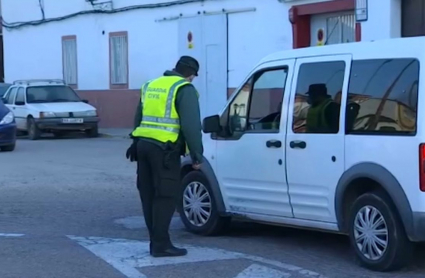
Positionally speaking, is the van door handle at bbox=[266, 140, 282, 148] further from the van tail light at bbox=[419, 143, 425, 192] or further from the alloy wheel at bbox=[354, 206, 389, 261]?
the van tail light at bbox=[419, 143, 425, 192]

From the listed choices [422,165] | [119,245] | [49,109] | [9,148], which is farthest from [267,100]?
Answer: [49,109]

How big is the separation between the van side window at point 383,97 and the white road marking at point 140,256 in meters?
1.35

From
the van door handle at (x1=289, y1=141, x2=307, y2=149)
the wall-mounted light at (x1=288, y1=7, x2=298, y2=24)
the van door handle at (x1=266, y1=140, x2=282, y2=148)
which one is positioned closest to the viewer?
the van door handle at (x1=289, y1=141, x2=307, y2=149)

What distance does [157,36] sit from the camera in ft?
89.7

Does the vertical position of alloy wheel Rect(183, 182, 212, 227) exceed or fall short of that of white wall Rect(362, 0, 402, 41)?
it falls short

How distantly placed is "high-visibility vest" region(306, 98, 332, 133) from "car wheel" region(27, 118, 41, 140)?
17840 mm

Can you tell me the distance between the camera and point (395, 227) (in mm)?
7559

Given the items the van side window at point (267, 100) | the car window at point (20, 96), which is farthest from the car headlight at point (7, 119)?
the van side window at point (267, 100)

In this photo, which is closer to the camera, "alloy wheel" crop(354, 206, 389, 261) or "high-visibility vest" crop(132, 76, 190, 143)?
"alloy wheel" crop(354, 206, 389, 261)

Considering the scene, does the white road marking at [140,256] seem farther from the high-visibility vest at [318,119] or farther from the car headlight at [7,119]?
the car headlight at [7,119]

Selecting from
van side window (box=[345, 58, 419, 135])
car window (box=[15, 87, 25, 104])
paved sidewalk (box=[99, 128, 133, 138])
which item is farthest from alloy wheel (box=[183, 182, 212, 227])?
car window (box=[15, 87, 25, 104])

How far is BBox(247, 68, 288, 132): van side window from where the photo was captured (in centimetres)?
885

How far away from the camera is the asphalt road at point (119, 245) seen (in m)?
7.95

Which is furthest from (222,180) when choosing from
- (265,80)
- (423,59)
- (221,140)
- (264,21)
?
(264,21)
